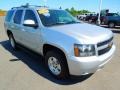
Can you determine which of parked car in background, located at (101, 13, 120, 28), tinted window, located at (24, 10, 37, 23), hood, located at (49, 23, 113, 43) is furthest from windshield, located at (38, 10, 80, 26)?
Answer: parked car in background, located at (101, 13, 120, 28)

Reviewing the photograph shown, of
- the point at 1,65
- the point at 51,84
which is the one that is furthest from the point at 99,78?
the point at 1,65

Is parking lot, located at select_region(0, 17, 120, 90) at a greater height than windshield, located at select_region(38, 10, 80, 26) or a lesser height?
lesser

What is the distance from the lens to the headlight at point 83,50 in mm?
4469

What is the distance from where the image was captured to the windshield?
19.1 ft

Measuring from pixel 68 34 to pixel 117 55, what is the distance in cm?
376

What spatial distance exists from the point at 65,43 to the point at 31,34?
72.8 inches

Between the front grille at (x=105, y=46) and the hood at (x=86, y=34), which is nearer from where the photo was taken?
the hood at (x=86, y=34)

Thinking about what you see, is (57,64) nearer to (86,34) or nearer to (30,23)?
(86,34)

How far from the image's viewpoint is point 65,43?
15.4 ft

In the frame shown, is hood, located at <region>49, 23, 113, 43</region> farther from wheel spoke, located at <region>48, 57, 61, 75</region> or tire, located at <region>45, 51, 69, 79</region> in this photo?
wheel spoke, located at <region>48, 57, 61, 75</region>

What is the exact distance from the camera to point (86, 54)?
4.50m

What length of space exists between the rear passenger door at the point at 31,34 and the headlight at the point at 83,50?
1602 mm

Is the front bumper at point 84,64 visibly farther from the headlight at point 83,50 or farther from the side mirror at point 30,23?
the side mirror at point 30,23

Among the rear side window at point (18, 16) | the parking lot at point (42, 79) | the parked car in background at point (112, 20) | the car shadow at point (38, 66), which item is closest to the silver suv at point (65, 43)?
the car shadow at point (38, 66)
